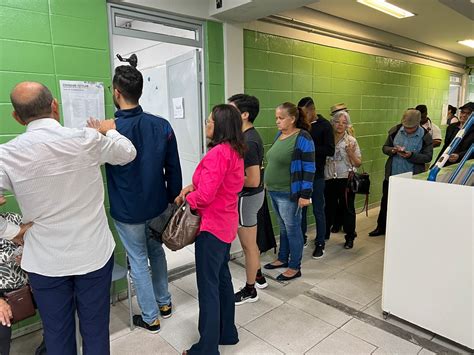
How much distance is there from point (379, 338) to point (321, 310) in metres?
0.44

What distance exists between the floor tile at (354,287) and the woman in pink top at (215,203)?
4.35 feet

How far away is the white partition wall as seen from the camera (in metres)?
1.95

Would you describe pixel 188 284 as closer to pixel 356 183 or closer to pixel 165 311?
pixel 165 311

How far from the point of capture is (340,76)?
4383 millimetres

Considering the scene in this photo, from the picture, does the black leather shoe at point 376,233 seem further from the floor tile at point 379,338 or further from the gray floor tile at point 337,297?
the floor tile at point 379,338

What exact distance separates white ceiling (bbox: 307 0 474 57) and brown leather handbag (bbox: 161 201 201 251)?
9.53 feet

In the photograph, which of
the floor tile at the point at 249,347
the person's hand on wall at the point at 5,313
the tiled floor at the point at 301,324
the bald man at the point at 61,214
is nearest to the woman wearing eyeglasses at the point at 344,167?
the tiled floor at the point at 301,324

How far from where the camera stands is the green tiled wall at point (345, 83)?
11.6ft

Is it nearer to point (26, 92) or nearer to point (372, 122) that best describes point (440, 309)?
point (26, 92)

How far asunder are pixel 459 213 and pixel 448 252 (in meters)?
0.24

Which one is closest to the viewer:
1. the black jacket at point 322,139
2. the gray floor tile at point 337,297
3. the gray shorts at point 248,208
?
the gray shorts at point 248,208

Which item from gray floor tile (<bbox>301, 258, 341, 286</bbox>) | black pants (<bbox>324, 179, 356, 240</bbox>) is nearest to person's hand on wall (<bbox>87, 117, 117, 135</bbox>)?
gray floor tile (<bbox>301, 258, 341, 286</bbox>)

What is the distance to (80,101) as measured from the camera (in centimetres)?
235

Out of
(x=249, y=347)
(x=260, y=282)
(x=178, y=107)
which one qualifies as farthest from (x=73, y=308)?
(x=178, y=107)
